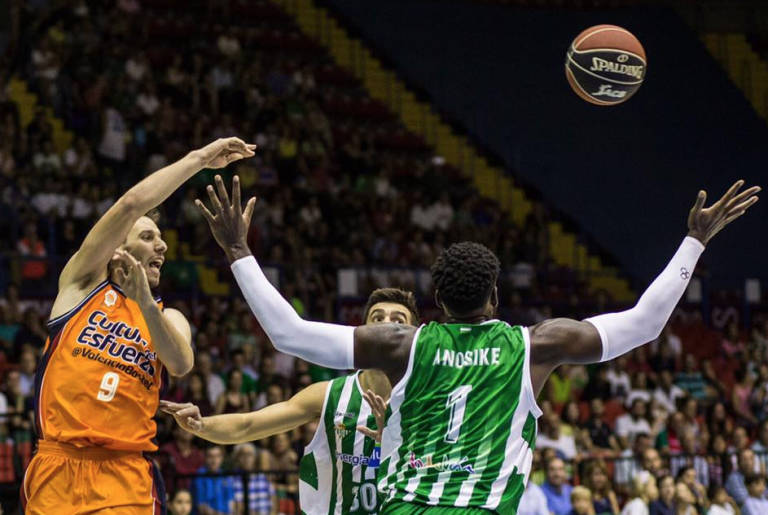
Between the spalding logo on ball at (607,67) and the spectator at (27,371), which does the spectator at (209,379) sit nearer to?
the spectator at (27,371)

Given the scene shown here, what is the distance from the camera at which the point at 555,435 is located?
13.9 metres

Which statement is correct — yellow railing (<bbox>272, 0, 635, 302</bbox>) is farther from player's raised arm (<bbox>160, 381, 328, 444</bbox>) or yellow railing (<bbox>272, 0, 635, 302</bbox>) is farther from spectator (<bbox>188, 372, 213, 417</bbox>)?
player's raised arm (<bbox>160, 381, 328, 444</bbox>)

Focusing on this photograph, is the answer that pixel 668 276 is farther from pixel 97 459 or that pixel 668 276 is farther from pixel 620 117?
pixel 620 117

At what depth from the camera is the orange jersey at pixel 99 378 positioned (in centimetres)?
538

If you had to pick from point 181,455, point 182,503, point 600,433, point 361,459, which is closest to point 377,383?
point 361,459

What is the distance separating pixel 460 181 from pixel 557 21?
500 centimetres

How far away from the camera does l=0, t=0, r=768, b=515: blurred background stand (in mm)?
13969

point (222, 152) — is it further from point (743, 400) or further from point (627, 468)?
point (743, 400)

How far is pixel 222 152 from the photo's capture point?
5.54 meters

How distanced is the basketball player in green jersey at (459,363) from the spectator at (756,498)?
9870 millimetres

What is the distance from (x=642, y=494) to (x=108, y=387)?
8.51 meters

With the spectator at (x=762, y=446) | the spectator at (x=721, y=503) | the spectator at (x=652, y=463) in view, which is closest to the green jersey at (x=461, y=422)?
the spectator at (x=652, y=463)

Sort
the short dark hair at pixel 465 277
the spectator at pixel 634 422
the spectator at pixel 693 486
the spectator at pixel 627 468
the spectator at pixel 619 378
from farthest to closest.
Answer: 1. the spectator at pixel 619 378
2. the spectator at pixel 634 422
3. the spectator at pixel 627 468
4. the spectator at pixel 693 486
5. the short dark hair at pixel 465 277

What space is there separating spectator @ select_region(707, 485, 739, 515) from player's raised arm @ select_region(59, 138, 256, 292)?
9.07 meters
